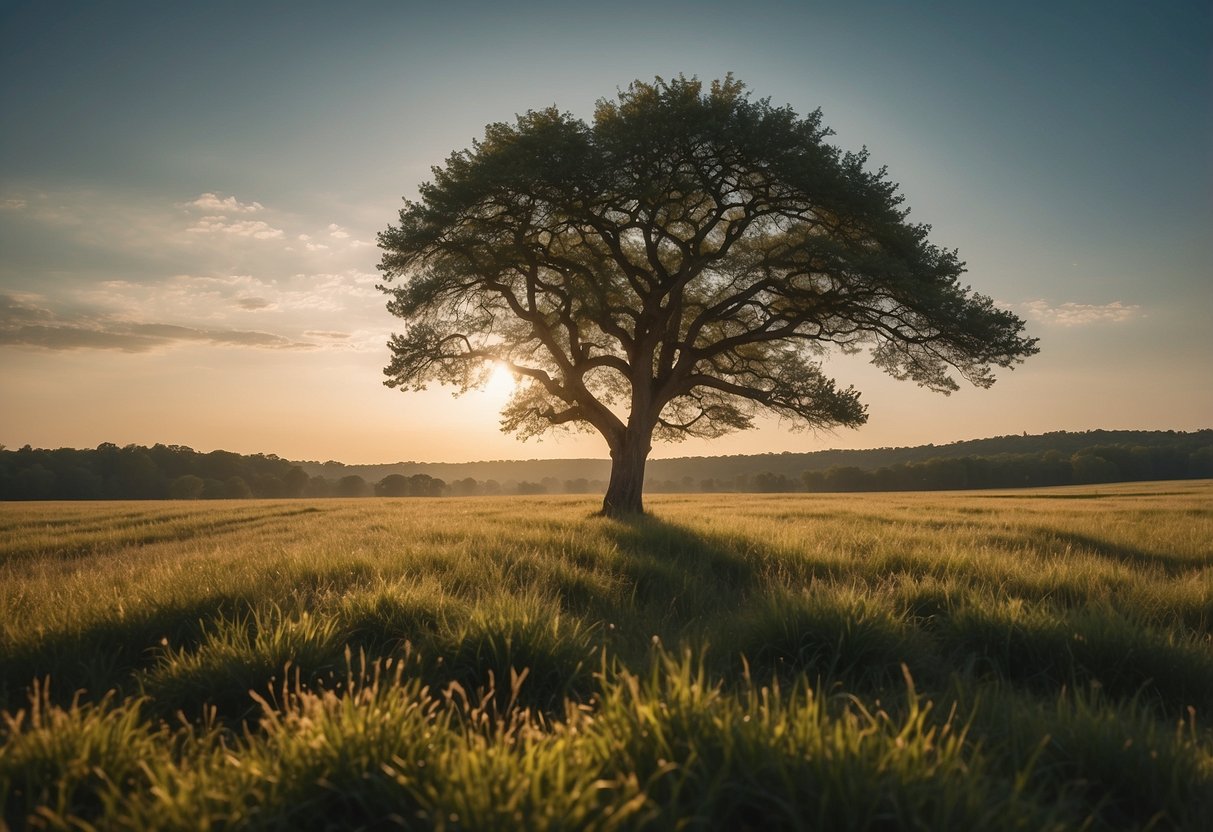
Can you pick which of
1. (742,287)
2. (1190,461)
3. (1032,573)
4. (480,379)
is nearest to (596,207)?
(742,287)

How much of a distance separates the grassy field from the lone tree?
8.33 meters

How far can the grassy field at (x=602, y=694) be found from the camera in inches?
84.8

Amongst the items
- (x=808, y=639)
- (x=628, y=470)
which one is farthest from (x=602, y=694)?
(x=628, y=470)

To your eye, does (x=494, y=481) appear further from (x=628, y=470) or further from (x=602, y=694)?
(x=602, y=694)

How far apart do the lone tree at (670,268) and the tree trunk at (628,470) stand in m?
0.06

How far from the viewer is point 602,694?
3.55m

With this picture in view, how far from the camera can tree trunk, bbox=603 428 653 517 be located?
17.5 meters

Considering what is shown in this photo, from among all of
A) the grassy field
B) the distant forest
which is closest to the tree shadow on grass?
the grassy field

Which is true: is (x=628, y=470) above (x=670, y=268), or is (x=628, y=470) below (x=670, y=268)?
below

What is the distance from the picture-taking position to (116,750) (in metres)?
2.52

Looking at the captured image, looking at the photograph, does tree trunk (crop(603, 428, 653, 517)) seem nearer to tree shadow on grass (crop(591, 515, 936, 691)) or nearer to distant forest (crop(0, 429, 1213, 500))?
tree shadow on grass (crop(591, 515, 936, 691))

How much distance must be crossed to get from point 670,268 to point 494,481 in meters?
109

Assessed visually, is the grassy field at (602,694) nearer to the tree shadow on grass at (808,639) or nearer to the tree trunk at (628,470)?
the tree shadow on grass at (808,639)

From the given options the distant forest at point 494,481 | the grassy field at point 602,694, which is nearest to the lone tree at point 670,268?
the grassy field at point 602,694
